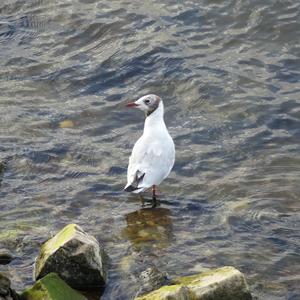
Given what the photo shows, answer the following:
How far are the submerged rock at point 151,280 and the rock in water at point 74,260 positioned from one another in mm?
461

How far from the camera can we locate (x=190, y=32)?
606 inches

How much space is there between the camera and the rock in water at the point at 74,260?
313 inches

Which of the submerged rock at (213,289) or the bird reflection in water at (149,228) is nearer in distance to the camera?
the submerged rock at (213,289)

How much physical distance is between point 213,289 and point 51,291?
5.11 ft

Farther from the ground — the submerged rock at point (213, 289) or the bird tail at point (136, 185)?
the submerged rock at point (213, 289)

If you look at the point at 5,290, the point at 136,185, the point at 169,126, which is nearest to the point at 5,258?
the point at 5,290

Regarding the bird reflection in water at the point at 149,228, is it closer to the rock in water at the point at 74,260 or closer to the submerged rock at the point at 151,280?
the submerged rock at the point at 151,280

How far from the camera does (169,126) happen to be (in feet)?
42.2

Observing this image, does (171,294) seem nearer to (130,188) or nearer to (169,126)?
(130,188)

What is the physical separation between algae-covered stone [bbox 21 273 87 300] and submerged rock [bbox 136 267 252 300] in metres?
0.69

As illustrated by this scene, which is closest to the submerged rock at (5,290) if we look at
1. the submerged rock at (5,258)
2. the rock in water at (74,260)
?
the rock in water at (74,260)

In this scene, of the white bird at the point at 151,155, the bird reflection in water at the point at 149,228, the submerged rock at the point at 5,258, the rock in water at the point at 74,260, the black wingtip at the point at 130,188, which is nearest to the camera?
the rock in water at the point at 74,260

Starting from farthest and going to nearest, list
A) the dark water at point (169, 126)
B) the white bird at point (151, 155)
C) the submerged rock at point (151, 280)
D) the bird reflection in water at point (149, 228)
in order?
the white bird at point (151, 155) → the bird reflection in water at point (149, 228) → the dark water at point (169, 126) → the submerged rock at point (151, 280)

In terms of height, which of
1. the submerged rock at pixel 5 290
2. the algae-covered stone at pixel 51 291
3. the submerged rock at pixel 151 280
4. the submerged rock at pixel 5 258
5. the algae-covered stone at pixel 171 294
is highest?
the submerged rock at pixel 5 290
